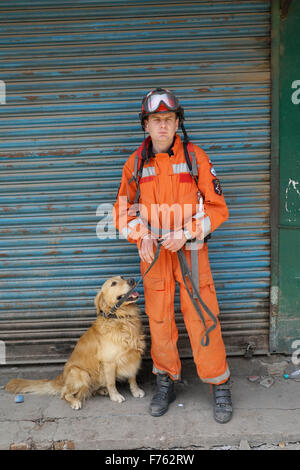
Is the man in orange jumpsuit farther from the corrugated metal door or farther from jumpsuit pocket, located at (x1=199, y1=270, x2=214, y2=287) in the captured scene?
the corrugated metal door

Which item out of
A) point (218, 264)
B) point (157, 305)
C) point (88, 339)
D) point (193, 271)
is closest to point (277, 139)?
point (218, 264)

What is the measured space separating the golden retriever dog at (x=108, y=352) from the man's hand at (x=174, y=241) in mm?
562

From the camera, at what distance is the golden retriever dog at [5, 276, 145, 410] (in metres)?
3.57

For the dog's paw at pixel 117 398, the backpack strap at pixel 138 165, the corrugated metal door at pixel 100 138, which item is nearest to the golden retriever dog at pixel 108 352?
the dog's paw at pixel 117 398

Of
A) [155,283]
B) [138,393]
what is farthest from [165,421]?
[155,283]

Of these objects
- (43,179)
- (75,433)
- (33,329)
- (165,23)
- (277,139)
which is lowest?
(75,433)

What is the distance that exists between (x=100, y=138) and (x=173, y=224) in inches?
53.4

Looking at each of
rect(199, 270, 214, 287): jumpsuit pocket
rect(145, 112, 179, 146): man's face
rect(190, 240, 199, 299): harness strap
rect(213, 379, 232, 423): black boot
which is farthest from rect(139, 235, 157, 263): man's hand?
rect(213, 379, 232, 423): black boot

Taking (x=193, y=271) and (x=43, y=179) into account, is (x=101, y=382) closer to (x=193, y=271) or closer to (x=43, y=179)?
(x=193, y=271)

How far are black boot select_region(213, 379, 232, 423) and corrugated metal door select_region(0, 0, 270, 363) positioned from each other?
0.93 metres

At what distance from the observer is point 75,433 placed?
3.26 metres

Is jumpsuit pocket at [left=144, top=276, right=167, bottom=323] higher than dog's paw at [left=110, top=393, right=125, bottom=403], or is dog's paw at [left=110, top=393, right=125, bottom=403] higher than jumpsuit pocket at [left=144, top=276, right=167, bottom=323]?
jumpsuit pocket at [left=144, top=276, right=167, bottom=323]

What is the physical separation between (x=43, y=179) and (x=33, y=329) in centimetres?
159

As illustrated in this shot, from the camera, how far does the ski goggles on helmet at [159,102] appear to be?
10.3 ft
